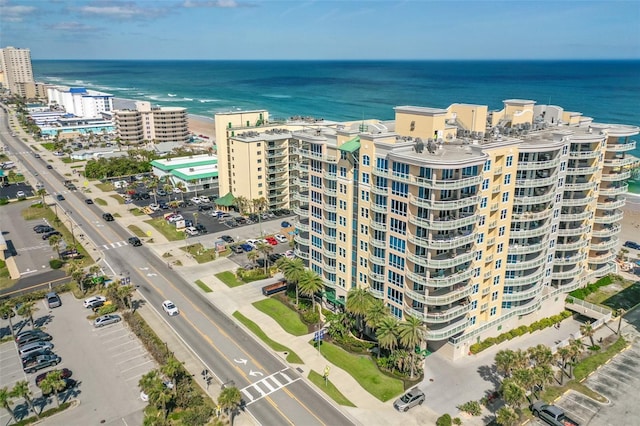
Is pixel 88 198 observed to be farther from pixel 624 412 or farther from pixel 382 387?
pixel 624 412

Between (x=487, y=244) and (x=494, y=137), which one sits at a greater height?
(x=494, y=137)

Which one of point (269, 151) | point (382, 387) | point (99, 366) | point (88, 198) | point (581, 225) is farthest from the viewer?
point (88, 198)

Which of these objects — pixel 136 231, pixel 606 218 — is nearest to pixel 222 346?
pixel 136 231

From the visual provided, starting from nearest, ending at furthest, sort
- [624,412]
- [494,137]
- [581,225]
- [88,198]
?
[624,412]
[494,137]
[581,225]
[88,198]

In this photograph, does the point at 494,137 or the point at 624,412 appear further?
the point at 494,137

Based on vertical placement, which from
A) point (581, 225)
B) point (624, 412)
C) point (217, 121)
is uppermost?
point (217, 121)

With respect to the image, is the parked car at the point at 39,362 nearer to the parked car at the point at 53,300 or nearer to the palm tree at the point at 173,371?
the parked car at the point at 53,300

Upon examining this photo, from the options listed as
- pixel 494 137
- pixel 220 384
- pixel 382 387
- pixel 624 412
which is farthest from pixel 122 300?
pixel 624 412
